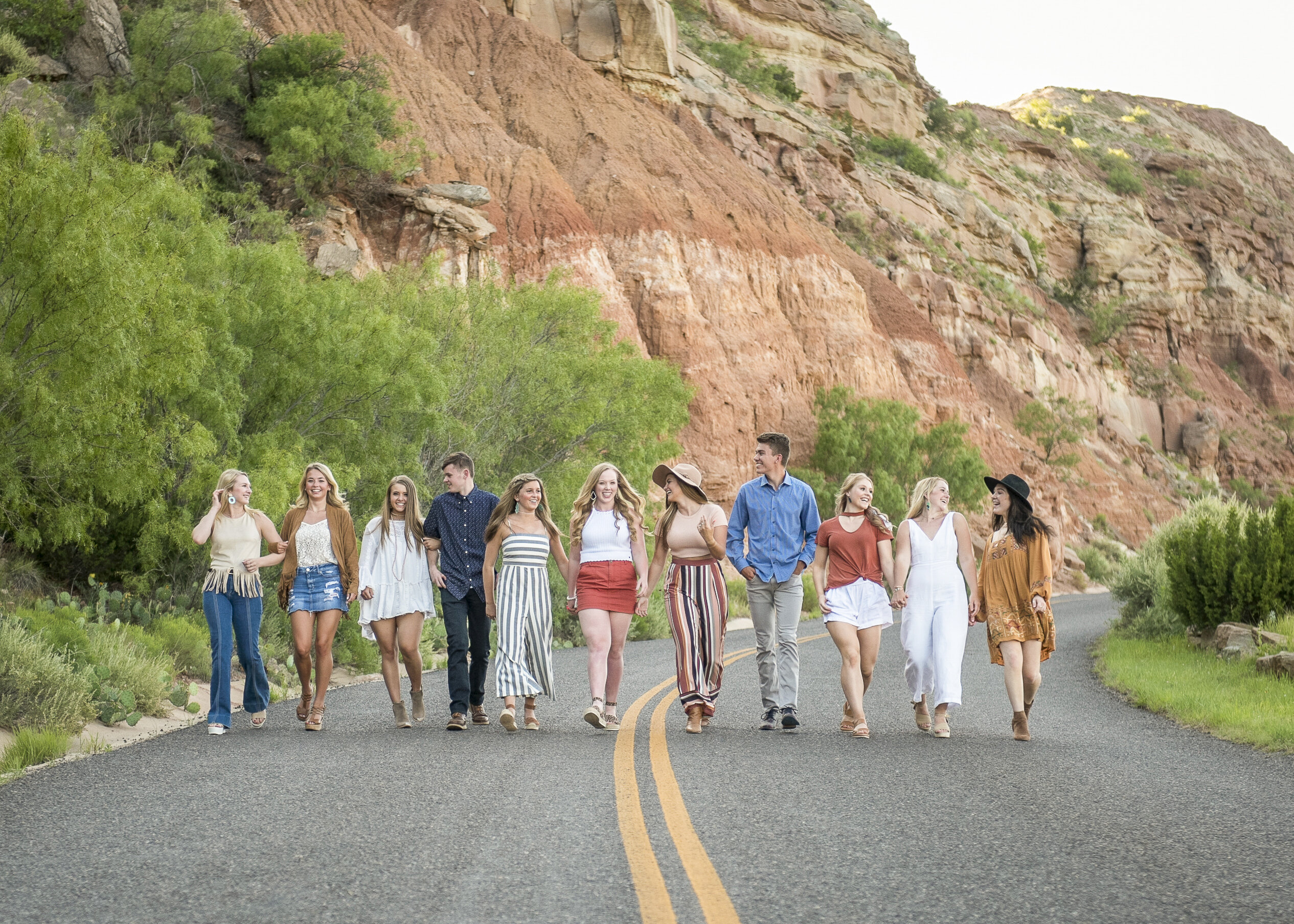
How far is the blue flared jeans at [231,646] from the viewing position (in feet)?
29.3

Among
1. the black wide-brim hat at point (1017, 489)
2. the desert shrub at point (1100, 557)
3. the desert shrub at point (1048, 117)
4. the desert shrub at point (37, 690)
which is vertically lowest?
the desert shrub at point (1100, 557)

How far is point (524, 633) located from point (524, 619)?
11cm

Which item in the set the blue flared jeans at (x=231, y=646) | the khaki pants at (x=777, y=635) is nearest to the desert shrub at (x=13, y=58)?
the blue flared jeans at (x=231, y=646)

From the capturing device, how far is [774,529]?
9.22 metres

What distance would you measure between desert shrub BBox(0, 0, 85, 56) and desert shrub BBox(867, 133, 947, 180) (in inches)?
1965

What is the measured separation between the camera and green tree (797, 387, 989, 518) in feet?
150

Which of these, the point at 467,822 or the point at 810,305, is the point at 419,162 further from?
the point at 467,822

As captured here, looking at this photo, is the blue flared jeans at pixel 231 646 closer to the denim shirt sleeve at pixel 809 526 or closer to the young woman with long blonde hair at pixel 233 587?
the young woman with long blonde hair at pixel 233 587

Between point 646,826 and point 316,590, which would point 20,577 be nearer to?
point 316,590

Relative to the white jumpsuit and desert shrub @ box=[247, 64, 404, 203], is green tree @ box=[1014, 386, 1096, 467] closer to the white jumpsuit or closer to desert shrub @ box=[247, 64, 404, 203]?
desert shrub @ box=[247, 64, 404, 203]

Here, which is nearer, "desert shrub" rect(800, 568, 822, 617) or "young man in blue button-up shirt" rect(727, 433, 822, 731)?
"young man in blue button-up shirt" rect(727, 433, 822, 731)

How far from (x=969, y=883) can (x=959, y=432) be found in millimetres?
46479

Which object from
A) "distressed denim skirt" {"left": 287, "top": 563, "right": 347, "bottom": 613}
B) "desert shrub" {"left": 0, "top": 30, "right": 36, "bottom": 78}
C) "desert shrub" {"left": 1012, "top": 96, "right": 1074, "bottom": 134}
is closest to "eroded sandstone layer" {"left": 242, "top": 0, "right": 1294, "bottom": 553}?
"desert shrub" {"left": 0, "top": 30, "right": 36, "bottom": 78}

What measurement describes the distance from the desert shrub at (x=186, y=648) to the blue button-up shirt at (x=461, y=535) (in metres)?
4.20
